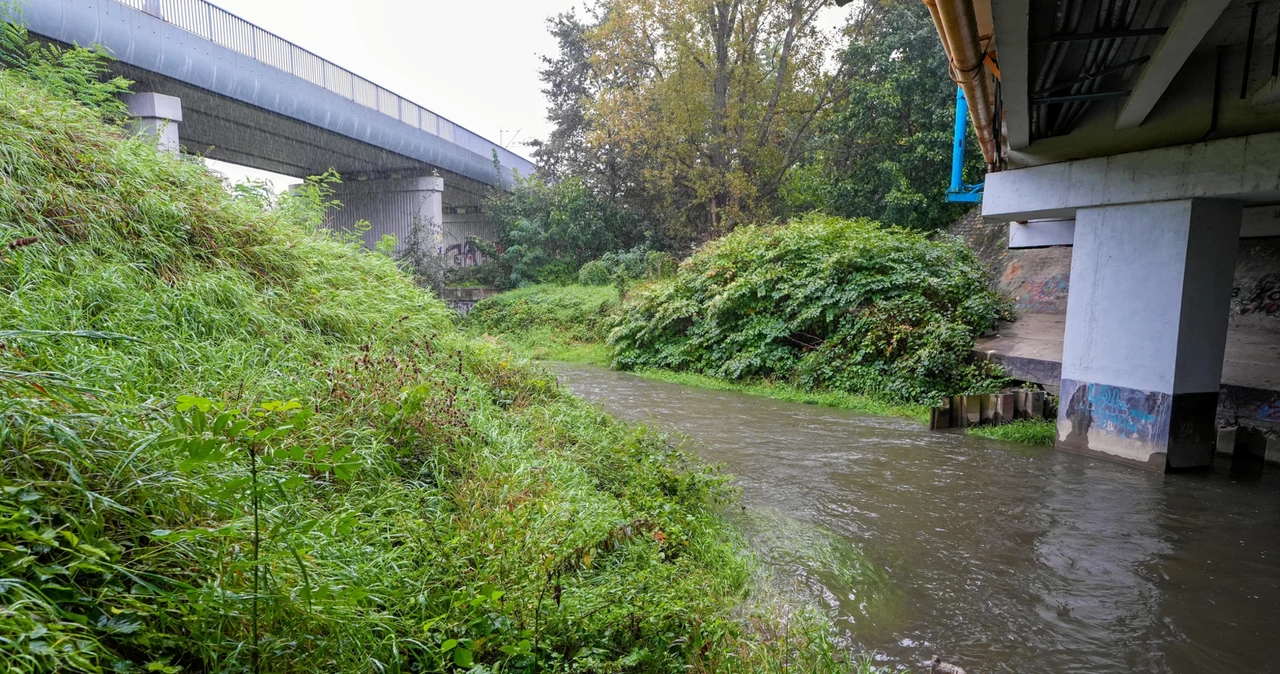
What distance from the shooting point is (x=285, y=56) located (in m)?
16.8

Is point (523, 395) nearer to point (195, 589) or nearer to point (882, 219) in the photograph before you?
point (195, 589)

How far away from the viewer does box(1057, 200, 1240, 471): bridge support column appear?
22.4ft

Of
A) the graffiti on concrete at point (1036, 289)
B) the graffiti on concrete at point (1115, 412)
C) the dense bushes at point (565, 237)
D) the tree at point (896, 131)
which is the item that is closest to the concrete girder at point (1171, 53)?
the graffiti on concrete at point (1115, 412)

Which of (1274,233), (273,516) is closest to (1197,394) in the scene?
(1274,233)

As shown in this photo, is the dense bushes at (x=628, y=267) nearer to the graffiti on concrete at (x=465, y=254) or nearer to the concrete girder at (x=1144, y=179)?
the graffiti on concrete at (x=465, y=254)

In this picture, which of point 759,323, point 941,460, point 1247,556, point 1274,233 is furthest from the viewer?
point 759,323

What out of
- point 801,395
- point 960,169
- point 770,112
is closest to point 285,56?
point 770,112

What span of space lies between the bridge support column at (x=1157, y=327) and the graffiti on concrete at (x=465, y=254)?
2291 centimetres

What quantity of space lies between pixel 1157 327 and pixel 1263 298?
15.9ft

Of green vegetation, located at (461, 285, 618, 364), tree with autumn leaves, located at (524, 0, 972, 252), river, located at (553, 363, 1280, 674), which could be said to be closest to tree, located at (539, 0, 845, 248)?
tree with autumn leaves, located at (524, 0, 972, 252)

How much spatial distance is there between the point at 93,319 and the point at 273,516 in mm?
2563

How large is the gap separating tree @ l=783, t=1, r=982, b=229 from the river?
11350 mm

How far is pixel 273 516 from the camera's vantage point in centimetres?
283

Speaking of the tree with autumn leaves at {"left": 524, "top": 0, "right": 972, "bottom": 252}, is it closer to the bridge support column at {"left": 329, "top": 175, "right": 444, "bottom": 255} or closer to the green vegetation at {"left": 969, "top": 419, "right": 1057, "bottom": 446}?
the bridge support column at {"left": 329, "top": 175, "right": 444, "bottom": 255}
